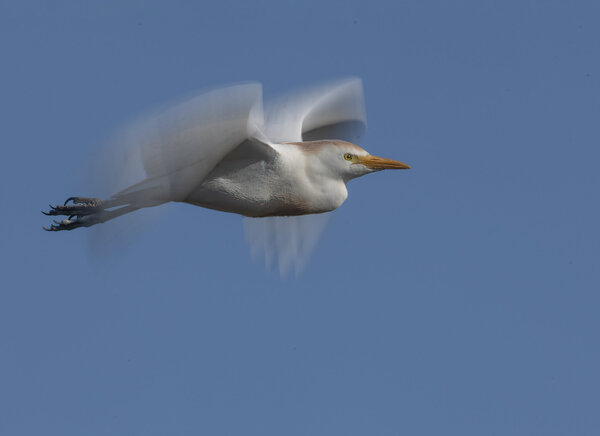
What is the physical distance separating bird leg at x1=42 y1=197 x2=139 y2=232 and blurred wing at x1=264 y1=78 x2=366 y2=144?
323cm

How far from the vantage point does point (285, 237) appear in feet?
62.1

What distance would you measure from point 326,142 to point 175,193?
267 centimetres

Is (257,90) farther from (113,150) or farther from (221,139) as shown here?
(113,150)

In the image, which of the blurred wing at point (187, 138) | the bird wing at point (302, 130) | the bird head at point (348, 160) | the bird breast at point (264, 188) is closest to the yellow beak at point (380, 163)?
the bird head at point (348, 160)

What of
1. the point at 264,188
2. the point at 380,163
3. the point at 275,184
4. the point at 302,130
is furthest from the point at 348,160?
the point at 302,130

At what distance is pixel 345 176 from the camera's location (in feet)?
55.0

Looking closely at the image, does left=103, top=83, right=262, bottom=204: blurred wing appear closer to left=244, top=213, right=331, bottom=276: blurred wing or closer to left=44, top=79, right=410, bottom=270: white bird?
left=44, top=79, right=410, bottom=270: white bird

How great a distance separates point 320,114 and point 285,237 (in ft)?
7.02

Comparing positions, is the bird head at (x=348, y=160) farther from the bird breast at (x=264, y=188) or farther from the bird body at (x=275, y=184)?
the bird breast at (x=264, y=188)

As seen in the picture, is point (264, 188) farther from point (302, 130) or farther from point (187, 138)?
point (302, 130)

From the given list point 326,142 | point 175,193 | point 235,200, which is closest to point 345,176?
point 326,142

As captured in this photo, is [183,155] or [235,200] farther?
[235,200]

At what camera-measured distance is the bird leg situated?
1584 centimetres

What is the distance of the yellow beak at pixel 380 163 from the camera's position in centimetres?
1683
